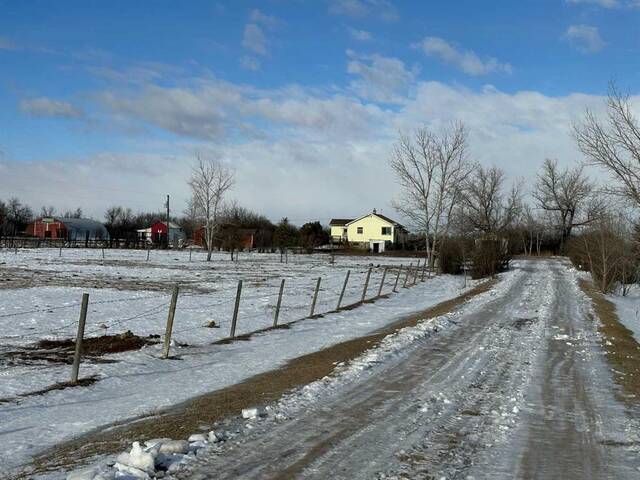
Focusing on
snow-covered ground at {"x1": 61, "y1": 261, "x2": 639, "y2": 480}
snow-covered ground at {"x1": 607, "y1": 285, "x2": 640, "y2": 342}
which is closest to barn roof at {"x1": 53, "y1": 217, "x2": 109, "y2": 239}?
snow-covered ground at {"x1": 607, "y1": 285, "x2": 640, "y2": 342}

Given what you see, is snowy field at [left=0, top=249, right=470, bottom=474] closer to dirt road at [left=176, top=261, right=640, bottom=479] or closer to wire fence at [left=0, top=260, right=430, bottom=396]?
wire fence at [left=0, top=260, right=430, bottom=396]

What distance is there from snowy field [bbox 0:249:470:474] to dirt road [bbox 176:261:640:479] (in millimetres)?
2088

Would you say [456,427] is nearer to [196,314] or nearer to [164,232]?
[196,314]

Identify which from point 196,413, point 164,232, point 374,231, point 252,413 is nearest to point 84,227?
point 164,232

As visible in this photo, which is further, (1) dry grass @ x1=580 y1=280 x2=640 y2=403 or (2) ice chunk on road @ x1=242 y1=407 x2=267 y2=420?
(1) dry grass @ x1=580 y1=280 x2=640 y2=403

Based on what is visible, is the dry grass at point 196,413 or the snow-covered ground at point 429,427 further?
the dry grass at point 196,413

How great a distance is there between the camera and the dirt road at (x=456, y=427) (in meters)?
5.48

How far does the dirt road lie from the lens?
18.0ft

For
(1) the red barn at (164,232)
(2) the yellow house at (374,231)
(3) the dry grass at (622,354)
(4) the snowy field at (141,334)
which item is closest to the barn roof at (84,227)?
(1) the red barn at (164,232)

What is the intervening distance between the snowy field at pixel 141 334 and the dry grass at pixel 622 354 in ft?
18.7

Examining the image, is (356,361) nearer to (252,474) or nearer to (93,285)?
(252,474)

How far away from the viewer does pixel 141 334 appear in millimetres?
13898

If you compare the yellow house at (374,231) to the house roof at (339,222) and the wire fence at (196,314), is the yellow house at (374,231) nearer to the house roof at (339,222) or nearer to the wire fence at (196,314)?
the house roof at (339,222)

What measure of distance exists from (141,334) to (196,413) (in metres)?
7.15
